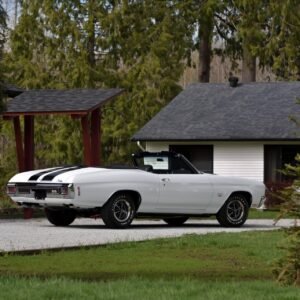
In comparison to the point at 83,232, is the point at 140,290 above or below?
above

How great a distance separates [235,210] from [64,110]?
514cm

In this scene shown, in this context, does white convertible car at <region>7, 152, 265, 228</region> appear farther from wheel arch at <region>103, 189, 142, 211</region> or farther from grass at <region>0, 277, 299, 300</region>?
grass at <region>0, 277, 299, 300</region>

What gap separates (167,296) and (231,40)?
39.6 meters

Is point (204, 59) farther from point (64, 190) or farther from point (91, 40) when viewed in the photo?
point (64, 190)

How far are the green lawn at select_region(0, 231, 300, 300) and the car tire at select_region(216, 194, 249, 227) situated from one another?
2903 millimetres

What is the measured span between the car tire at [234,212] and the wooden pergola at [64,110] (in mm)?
4171

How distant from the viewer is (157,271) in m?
12.9

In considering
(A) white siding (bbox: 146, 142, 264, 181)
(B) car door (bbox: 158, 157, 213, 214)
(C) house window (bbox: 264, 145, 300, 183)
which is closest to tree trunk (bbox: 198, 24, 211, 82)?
(A) white siding (bbox: 146, 142, 264, 181)

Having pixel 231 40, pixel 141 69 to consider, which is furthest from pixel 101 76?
pixel 231 40

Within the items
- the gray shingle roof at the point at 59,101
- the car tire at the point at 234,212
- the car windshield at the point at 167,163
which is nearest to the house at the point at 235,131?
the gray shingle roof at the point at 59,101

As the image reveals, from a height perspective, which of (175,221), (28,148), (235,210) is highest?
(28,148)

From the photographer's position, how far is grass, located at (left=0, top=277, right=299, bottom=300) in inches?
380

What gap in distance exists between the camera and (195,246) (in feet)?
54.6

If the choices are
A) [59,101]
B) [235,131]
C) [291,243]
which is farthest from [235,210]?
[235,131]
